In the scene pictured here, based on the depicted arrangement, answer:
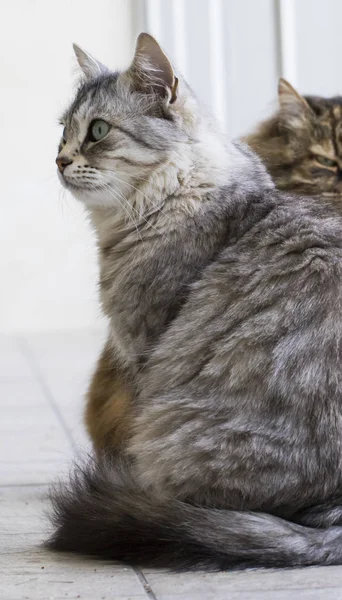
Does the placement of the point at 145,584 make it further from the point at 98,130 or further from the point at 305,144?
the point at 305,144

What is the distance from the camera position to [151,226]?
2207 mm

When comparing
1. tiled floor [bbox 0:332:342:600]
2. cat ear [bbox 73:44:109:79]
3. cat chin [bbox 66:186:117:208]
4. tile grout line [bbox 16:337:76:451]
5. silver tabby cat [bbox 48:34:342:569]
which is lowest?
tile grout line [bbox 16:337:76:451]

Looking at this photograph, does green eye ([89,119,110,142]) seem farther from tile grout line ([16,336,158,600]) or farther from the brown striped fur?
tile grout line ([16,336,158,600])

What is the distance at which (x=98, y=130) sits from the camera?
2.24m

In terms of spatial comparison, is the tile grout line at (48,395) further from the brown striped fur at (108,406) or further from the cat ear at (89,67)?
the cat ear at (89,67)

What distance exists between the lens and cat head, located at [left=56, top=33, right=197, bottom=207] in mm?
2195

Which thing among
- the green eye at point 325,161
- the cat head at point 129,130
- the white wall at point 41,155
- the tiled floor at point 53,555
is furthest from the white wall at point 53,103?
the cat head at point 129,130

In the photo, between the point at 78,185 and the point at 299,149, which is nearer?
the point at 78,185

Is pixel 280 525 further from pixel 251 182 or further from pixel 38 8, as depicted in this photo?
pixel 38 8

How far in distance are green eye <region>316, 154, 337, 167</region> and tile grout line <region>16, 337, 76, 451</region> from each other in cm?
115

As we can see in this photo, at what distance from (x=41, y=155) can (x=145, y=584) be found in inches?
190

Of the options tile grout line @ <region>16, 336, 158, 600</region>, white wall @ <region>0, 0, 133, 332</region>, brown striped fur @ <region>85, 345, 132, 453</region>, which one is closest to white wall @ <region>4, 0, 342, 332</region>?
white wall @ <region>0, 0, 133, 332</region>

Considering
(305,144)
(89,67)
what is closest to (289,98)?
(305,144)

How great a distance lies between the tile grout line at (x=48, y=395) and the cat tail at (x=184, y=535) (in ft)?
0.20
